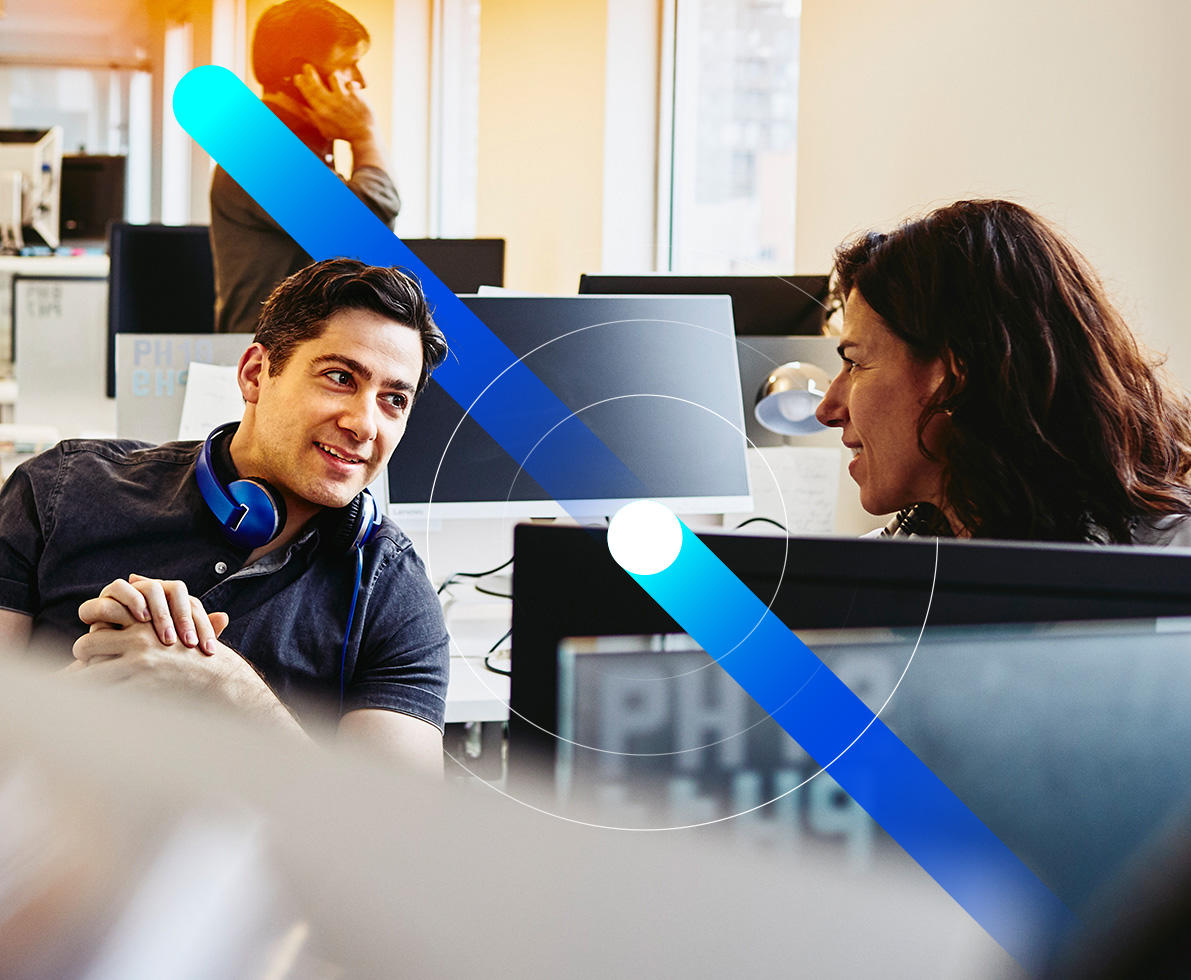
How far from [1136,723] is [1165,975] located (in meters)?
0.26

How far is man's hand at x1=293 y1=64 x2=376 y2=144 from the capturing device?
7.39 ft

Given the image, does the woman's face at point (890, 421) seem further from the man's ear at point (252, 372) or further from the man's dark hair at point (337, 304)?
the man's ear at point (252, 372)

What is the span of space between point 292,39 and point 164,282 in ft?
A: 1.95

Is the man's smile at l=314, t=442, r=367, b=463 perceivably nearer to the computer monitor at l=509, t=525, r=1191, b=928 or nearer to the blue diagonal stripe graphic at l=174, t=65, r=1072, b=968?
the blue diagonal stripe graphic at l=174, t=65, r=1072, b=968

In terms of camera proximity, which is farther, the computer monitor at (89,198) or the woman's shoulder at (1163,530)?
the computer monitor at (89,198)

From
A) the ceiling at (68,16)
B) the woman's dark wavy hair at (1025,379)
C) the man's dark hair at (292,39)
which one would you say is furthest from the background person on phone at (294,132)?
the ceiling at (68,16)

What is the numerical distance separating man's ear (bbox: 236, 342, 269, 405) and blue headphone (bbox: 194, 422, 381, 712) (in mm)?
145

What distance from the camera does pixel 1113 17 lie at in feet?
5.28

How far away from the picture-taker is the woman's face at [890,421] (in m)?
1.04

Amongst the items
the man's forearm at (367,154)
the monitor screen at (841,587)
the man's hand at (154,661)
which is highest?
the man's forearm at (367,154)

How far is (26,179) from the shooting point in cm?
430

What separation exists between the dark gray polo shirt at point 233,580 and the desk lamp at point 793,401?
66 cm

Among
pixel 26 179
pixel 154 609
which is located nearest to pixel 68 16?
pixel 26 179

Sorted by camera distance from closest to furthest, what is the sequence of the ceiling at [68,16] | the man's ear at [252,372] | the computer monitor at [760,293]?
1. the man's ear at [252,372]
2. the computer monitor at [760,293]
3. the ceiling at [68,16]
